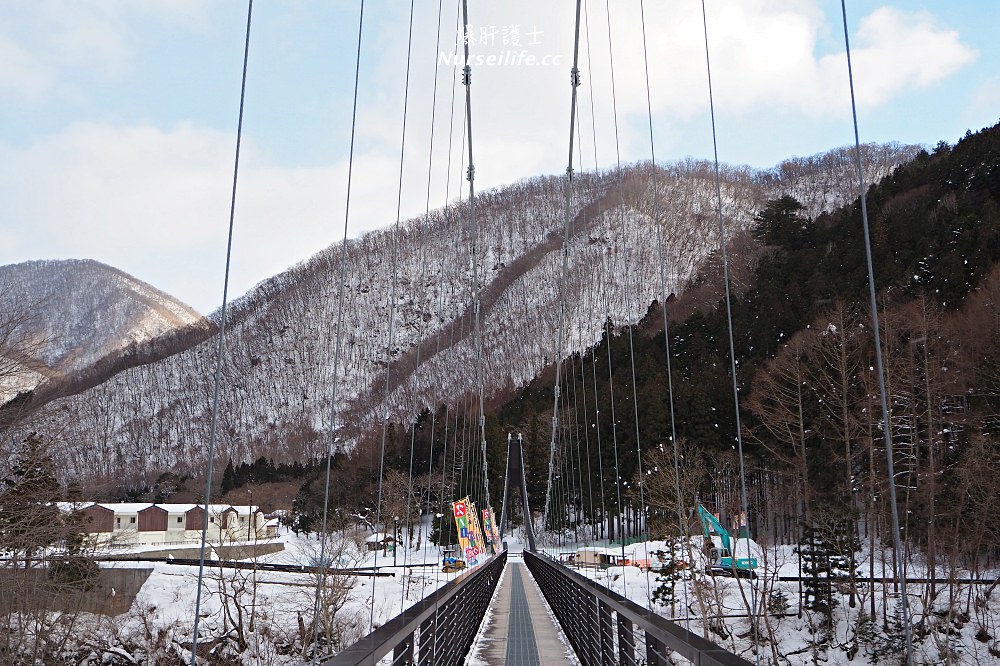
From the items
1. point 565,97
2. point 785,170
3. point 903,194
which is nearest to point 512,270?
point 785,170

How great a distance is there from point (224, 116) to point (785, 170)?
109829 mm

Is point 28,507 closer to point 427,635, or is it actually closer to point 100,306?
point 427,635

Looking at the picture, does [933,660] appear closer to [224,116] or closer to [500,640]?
[500,640]

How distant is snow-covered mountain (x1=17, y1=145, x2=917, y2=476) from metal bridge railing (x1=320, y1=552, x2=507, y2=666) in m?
62.5

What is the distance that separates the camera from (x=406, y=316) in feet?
355

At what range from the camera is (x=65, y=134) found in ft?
22.5

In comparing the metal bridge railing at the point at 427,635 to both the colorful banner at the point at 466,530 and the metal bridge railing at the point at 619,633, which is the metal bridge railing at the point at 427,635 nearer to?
the metal bridge railing at the point at 619,633

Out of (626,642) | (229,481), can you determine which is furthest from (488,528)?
(229,481)

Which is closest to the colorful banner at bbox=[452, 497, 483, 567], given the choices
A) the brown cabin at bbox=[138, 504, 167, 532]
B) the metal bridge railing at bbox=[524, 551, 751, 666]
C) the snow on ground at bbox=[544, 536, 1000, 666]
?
the snow on ground at bbox=[544, 536, 1000, 666]

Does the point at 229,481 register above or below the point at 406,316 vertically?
below

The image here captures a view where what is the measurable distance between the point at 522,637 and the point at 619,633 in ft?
14.1

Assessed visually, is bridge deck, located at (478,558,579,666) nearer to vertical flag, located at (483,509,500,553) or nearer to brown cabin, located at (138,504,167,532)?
vertical flag, located at (483,509,500,553)

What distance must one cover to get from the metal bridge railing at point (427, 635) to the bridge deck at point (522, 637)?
36cm

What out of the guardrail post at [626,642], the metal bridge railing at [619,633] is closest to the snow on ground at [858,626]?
the metal bridge railing at [619,633]
